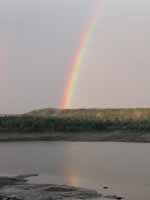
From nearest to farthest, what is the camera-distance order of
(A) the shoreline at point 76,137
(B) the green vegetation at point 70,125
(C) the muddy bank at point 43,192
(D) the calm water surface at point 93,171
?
(C) the muddy bank at point 43,192 → (D) the calm water surface at point 93,171 → (A) the shoreline at point 76,137 → (B) the green vegetation at point 70,125

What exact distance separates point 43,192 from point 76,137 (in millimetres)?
50217

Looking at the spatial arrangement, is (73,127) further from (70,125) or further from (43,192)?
(43,192)

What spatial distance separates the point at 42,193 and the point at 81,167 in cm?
1142

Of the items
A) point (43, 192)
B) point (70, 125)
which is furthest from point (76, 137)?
point (43, 192)

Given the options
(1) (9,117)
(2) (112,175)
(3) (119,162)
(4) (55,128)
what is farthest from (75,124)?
(2) (112,175)

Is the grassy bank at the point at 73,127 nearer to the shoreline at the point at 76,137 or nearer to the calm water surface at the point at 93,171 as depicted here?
the shoreline at the point at 76,137

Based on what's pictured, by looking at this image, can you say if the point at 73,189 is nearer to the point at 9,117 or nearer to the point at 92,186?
the point at 92,186

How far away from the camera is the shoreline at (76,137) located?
217 feet

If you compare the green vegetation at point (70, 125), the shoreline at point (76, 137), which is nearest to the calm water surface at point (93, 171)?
the shoreline at point (76, 137)

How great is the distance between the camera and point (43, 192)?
20453mm

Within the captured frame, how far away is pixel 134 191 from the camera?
2067cm

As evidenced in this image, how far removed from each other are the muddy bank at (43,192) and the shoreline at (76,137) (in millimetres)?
41978

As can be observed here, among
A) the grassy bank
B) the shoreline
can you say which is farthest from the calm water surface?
the grassy bank

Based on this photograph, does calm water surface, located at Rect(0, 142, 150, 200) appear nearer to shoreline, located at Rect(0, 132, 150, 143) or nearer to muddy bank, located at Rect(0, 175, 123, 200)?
muddy bank, located at Rect(0, 175, 123, 200)
